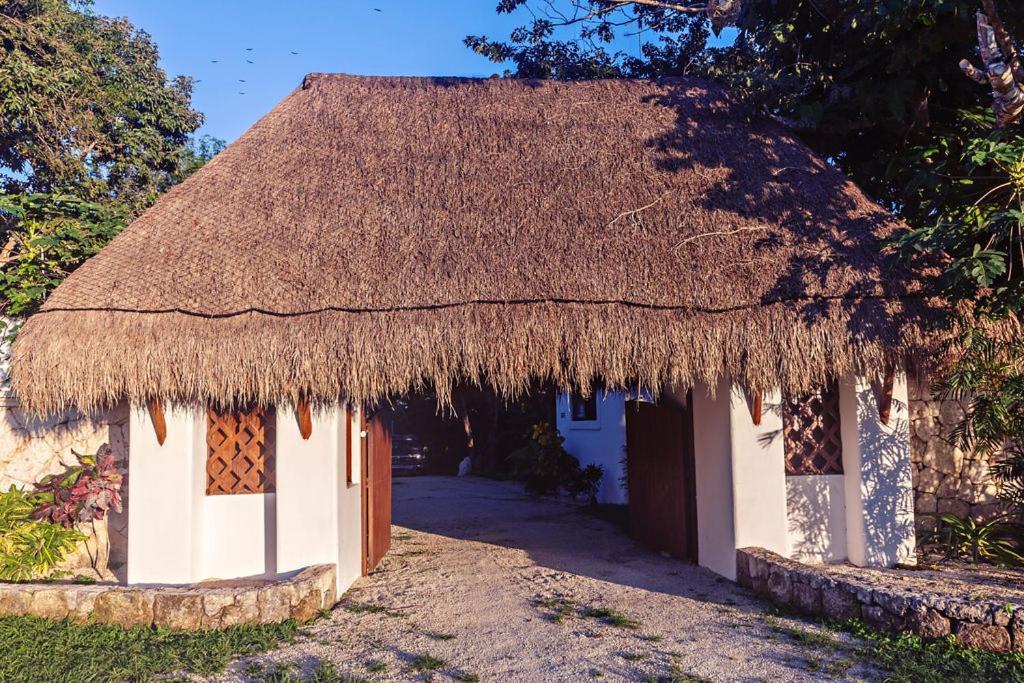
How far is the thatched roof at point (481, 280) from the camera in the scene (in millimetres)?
5262

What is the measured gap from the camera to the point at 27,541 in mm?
5531

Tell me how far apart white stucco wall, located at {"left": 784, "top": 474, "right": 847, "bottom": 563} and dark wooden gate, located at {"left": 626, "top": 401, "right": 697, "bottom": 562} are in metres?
0.94

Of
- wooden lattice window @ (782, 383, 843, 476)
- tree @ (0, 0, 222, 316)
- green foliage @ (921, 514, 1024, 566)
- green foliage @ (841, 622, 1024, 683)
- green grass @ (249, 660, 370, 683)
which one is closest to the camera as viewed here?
green foliage @ (841, 622, 1024, 683)

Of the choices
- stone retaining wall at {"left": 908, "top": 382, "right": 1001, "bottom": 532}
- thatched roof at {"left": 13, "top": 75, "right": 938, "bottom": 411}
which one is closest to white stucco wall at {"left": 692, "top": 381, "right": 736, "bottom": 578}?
thatched roof at {"left": 13, "top": 75, "right": 938, "bottom": 411}

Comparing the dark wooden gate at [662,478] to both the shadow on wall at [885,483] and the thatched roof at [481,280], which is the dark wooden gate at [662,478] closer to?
the thatched roof at [481,280]

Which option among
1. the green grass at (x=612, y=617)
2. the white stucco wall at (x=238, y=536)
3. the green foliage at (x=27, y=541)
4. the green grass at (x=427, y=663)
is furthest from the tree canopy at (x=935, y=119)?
the green foliage at (x=27, y=541)

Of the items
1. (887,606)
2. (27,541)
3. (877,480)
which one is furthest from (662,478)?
(27,541)

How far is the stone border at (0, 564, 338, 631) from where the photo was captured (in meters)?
4.80

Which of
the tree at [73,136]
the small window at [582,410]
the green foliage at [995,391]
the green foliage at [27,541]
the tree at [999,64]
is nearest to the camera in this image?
the tree at [999,64]

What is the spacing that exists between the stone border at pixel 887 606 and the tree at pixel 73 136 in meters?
6.35

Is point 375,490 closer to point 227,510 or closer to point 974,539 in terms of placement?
point 227,510

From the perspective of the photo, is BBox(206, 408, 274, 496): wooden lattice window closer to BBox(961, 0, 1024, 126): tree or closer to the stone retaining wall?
the stone retaining wall

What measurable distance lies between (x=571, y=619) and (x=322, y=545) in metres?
1.90

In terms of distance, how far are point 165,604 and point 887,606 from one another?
4455mm
